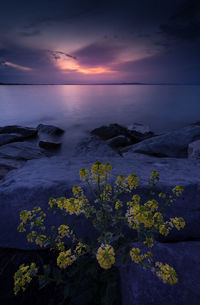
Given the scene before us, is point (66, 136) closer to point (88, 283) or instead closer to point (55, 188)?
point (55, 188)

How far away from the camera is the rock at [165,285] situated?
1995mm

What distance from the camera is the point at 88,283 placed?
83.1 inches

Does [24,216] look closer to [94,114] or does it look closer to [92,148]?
[92,148]

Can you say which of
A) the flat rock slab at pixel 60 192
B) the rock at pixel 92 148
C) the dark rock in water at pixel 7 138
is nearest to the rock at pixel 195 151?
the flat rock slab at pixel 60 192

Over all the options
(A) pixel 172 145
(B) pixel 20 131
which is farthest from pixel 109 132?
(B) pixel 20 131

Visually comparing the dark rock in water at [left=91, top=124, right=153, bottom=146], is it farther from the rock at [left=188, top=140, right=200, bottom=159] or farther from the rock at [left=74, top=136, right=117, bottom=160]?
the rock at [left=188, top=140, right=200, bottom=159]

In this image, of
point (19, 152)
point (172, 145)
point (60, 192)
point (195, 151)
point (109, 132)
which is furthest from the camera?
point (109, 132)

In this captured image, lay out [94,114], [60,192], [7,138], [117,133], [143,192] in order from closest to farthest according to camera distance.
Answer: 1. [143,192]
2. [60,192]
3. [7,138]
4. [117,133]
5. [94,114]

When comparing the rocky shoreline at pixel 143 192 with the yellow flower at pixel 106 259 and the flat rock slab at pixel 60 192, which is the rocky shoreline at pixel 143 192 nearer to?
the flat rock slab at pixel 60 192

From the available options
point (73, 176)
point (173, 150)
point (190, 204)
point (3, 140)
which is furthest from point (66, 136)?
point (190, 204)

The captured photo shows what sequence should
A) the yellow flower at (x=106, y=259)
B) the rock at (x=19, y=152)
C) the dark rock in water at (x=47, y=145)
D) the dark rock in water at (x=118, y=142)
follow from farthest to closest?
the dark rock in water at (x=118, y=142)
the dark rock in water at (x=47, y=145)
the rock at (x=19, y=152)
the yellow flower at (x=106, y=259)

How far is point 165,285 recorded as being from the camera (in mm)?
2094

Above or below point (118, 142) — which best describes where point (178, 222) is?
above

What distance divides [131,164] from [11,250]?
328 centimetres
